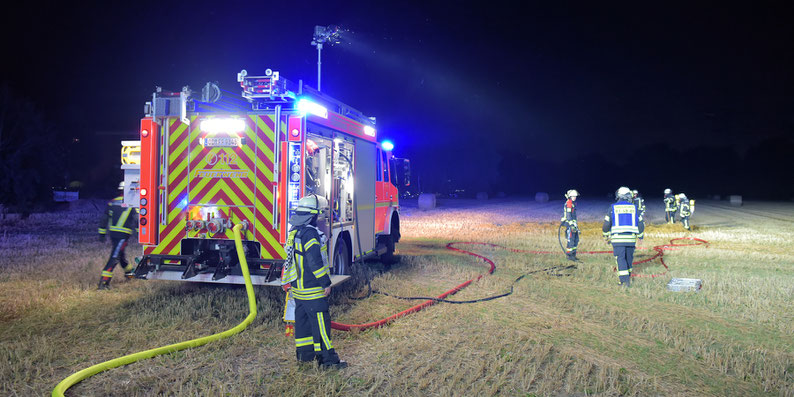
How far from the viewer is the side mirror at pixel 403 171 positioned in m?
11.3

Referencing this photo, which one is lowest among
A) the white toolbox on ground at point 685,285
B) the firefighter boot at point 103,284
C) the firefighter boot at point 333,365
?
the firefighter boot at point 333,365

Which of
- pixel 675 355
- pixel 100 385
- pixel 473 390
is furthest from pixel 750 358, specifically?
pixel 100 385

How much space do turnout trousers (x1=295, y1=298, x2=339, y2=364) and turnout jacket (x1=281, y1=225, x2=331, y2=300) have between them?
94 mm

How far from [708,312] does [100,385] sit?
25.4 ft

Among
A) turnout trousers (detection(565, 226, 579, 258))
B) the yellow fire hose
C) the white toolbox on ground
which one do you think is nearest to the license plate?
the yellow fire hose

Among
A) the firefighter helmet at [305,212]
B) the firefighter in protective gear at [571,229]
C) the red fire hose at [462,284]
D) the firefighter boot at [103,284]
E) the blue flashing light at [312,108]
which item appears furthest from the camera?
the firefighter in protective gear at [571,229]

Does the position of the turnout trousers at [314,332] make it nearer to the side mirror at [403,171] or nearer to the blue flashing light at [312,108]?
the blue flashing light at [312,108]

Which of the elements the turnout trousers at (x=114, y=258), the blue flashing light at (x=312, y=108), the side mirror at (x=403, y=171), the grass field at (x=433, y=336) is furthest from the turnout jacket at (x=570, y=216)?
the turnout trousers at (x=114, y=258)

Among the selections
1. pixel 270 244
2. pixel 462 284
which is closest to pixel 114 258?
pixel 270 244

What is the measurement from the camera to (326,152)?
7.71 metres

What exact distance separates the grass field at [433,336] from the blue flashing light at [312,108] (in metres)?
2.74

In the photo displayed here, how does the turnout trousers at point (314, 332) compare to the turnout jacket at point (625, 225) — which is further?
the turnout jacket at point (625, 225)

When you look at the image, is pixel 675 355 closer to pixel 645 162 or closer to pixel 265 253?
pixel 265 253

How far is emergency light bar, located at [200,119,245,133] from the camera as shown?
22.7 ft
